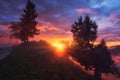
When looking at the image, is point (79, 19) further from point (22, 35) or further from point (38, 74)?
point (38, 74)

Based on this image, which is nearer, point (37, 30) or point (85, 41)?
point (85, 41)

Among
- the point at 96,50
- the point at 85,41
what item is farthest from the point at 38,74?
the point at 85,41

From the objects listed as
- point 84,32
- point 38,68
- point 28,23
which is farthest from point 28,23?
point 38,68

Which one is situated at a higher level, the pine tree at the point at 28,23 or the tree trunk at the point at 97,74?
the pine tree at the point at 28,23

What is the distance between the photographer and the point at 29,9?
261ft

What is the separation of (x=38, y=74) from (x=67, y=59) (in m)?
16.8

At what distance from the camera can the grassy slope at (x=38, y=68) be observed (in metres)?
46.2

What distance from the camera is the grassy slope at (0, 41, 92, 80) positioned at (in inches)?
1817

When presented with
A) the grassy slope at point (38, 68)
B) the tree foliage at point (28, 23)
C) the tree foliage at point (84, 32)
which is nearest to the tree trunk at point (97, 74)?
the grassy slope at point (38, 68)

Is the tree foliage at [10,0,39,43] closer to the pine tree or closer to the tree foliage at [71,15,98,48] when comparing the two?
the pine tree

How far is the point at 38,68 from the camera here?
51.3 m

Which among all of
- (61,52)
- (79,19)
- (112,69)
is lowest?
(112,69)

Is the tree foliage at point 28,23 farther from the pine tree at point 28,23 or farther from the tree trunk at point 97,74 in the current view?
the tree trunk at point 97,74

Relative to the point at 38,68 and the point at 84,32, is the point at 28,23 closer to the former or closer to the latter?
the point at 84,32
